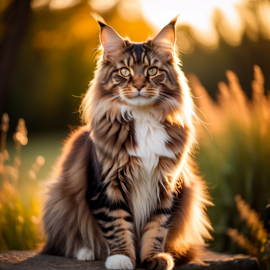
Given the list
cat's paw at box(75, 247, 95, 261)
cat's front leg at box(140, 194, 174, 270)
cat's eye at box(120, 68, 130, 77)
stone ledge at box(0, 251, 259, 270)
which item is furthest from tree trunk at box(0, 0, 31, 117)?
cat's front leg at box(140, 194, 174, 270)

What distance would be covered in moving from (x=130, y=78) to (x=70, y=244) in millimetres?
1186

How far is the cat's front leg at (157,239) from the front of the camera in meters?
1.70

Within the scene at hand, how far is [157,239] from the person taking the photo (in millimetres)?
1815

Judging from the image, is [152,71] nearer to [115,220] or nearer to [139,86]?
[139,86]

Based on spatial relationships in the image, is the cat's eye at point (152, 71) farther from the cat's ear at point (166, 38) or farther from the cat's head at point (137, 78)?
the cat's ear at point (166, 38)

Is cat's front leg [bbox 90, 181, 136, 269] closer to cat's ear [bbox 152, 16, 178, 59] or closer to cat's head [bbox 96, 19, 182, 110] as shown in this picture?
cat's head [bbox 96, 19, 182, 110]

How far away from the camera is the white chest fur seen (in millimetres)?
1782

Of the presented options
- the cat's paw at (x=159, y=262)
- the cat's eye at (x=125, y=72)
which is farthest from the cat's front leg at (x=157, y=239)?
the cat's eye at (x=125, y=72)

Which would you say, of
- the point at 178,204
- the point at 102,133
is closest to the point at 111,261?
the point at 178,204

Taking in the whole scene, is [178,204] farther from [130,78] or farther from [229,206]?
[229,206]

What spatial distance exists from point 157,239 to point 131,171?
0.46 metres

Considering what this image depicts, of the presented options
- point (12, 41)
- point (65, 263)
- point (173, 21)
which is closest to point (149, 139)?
point (173, 21)

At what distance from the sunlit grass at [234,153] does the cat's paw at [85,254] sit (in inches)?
53.9

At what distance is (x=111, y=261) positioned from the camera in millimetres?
1663
